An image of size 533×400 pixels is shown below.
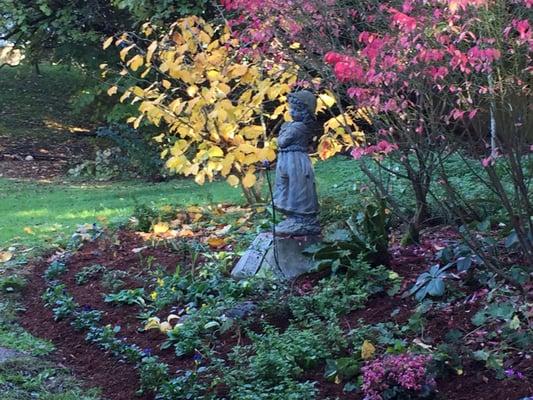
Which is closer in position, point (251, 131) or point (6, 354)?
point (6, 354)

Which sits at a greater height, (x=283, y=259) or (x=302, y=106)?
(x=302, y=106)

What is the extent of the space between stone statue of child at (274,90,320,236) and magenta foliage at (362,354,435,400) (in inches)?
83.6

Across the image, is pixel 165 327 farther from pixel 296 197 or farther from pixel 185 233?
pixel 185 233

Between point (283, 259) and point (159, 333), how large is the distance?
1.13 meters

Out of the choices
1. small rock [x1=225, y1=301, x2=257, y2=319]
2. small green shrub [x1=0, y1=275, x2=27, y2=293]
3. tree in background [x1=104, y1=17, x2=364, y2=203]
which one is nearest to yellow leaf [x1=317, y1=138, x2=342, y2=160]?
tree in background [x1=104, y1=17, x2=364, y2=203]

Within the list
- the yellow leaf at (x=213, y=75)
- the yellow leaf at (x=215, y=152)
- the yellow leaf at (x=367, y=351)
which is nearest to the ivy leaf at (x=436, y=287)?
the yellow leaf at (x=367, y=351)

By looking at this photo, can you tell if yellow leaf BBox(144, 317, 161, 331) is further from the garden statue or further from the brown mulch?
the garden statue

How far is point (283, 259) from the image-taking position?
5684 millimetres

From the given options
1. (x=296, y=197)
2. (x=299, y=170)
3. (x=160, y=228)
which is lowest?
(x=160, y=228)

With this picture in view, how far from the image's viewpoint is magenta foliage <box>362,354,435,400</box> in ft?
11.5

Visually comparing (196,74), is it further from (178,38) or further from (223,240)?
(223,240)

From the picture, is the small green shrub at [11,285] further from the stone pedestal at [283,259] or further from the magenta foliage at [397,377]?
the magenta foliage at [397,377]

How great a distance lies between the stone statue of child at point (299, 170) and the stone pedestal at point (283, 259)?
2.3 inches

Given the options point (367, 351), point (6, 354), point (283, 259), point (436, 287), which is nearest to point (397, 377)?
point (367, 351)
